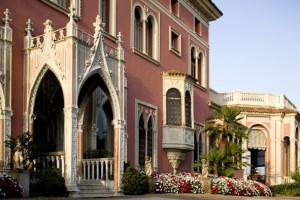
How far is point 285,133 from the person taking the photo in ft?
152

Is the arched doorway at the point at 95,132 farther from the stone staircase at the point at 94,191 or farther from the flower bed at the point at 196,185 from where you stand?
the flower bed at the point at 196,185

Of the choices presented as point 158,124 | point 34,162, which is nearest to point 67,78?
A: point 34,162

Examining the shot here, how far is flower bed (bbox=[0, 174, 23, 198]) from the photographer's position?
1692 centimetres

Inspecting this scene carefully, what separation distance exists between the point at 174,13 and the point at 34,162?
17.0 meters

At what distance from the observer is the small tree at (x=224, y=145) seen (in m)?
32.1

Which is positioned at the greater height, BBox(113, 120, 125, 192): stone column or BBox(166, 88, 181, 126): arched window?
BBox(166, 88, 181, 126): arched window

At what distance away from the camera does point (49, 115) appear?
74.4 feet

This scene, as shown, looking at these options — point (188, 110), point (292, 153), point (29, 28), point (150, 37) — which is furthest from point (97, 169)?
point (292, 153)

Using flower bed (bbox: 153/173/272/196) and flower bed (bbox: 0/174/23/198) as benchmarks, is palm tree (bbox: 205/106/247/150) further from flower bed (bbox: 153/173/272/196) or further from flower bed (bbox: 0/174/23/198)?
flower bed (bbox: 0/174/23/198)

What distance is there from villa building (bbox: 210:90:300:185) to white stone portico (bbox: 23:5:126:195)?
76.2 feet

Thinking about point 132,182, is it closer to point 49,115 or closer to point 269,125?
point 49,115

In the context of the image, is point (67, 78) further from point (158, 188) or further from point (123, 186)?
point (158, 188)

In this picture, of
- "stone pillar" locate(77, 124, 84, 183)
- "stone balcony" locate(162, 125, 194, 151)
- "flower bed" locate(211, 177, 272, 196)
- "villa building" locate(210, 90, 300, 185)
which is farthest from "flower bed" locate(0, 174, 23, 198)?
"villa building" locate(210, 90, 300, 185)

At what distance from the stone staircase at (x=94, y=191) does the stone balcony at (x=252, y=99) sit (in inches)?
942
